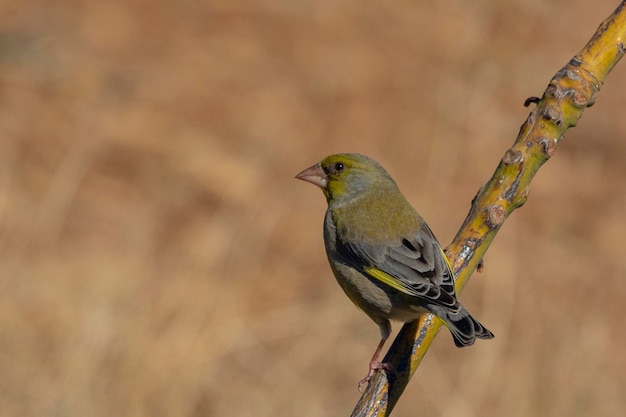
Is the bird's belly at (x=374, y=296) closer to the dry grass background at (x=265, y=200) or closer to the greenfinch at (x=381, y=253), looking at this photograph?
the greenfinch at (x=381, y=253)

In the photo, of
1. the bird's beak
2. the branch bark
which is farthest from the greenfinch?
the branch bark

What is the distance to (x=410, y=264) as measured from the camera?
16.6 ft

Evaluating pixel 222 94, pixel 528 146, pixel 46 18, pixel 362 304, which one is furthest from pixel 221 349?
pixel 46 18

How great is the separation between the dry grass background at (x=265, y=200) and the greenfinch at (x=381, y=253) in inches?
91.7

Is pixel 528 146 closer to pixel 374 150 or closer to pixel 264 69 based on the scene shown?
pixel 374 150

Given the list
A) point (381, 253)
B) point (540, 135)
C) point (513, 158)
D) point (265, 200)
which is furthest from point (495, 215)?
point (265, 200)

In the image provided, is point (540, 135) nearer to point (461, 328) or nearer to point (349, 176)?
point (461, 328)

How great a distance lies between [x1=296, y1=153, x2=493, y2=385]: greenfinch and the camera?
4.63 meters

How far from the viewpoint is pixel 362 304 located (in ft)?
16.9

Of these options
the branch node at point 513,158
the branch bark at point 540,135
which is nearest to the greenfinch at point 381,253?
the branch bark at point 540,135

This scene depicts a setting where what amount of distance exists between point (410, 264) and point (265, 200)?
252 inches

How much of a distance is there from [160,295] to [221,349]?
639 mm

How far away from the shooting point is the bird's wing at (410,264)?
4680mm

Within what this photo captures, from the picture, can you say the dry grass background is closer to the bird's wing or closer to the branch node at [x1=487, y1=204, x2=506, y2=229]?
the bird's wing
